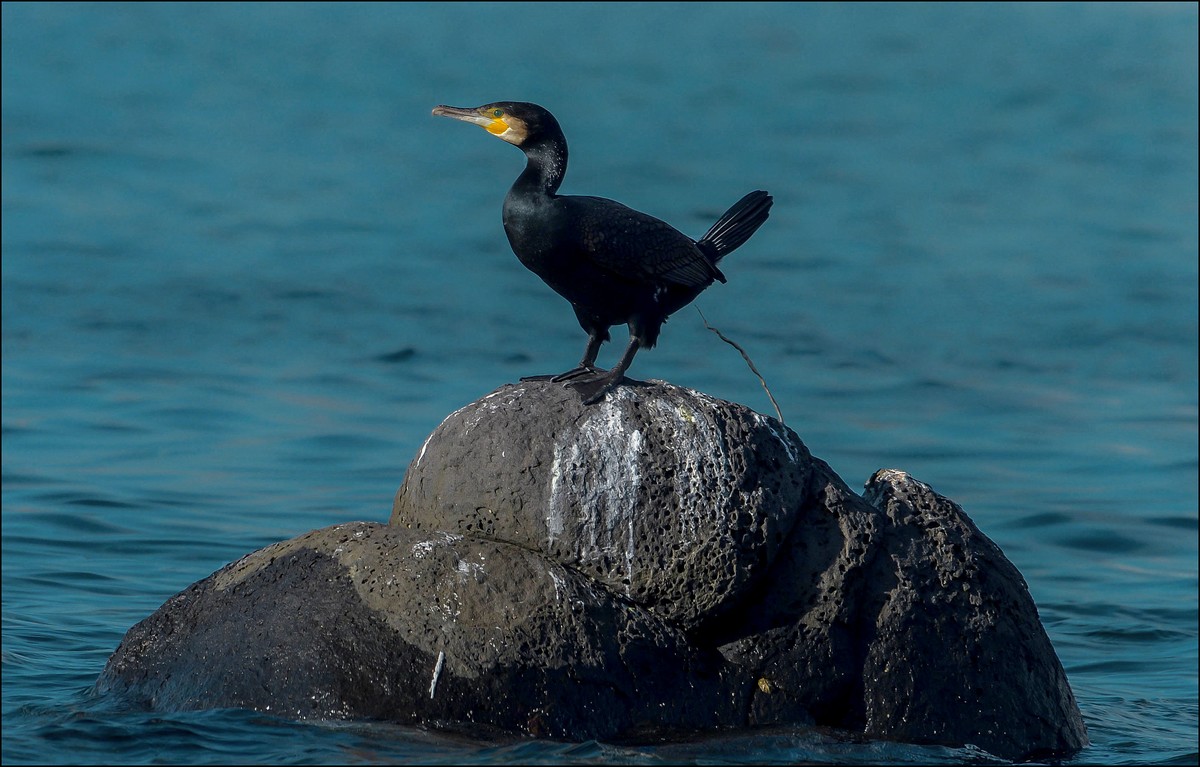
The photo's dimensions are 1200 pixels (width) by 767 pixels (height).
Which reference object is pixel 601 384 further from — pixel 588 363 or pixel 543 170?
pixel 543 170

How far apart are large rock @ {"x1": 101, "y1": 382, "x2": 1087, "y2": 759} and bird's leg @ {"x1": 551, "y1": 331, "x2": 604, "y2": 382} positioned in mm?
178

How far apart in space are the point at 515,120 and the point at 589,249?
634 mm

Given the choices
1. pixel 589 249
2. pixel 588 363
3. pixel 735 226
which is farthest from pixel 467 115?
pixel 735 226

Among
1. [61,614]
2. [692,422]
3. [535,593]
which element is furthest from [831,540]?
[61,614]

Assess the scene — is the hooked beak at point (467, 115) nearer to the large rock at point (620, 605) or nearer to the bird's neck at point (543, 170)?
the bird's neck at point (543, 170)

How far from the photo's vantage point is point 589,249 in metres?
6.18

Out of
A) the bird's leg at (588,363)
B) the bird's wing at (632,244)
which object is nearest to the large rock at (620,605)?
the bird's leg at (588,363)

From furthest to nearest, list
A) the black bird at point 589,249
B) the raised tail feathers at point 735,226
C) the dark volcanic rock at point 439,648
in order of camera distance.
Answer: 1. the raised tail feathers at point 735,226
2. the black bird at point 589,249
3. the dark volcanic rock at point 439,648

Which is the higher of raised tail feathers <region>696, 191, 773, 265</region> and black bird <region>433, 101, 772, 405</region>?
raised tail feathers <region>696, 191, 773, 265</region>

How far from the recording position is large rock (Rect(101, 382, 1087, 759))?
5637 millimetres

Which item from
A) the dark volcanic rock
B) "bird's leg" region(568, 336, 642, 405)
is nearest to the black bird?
"bird's leg" region(568, 336, 642, 405)

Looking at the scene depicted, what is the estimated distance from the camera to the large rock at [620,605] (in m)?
5.64

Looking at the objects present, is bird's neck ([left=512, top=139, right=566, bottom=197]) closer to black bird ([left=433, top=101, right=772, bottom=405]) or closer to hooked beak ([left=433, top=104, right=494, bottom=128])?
black bird ([left=433, top=101, right=772, bottom=405])

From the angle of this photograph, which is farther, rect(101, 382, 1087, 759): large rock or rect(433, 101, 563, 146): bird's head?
rect(433, 101, 563, 146): bird's head
